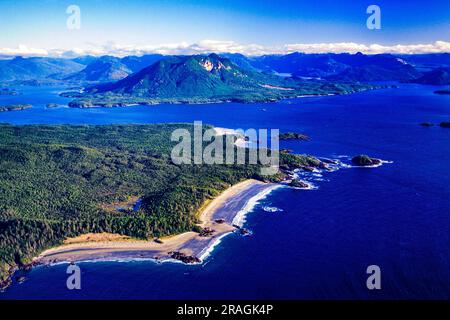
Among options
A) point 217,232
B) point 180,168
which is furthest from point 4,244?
point 180,168

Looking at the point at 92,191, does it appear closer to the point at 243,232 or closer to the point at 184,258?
the point at 184,258

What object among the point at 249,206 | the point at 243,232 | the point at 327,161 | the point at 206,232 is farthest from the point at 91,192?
the point at 327,161

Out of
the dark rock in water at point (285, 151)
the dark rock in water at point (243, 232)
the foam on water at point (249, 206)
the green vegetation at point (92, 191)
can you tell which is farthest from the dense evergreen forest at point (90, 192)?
the dark rock in water at point (285, 151)

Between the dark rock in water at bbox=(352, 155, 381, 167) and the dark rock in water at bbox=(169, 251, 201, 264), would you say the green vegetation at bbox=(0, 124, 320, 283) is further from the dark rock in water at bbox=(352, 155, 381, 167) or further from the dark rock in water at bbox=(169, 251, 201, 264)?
the dark rock in water at bbox=(352, 155, 381, 167)

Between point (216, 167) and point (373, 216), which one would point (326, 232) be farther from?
point (216, 167)

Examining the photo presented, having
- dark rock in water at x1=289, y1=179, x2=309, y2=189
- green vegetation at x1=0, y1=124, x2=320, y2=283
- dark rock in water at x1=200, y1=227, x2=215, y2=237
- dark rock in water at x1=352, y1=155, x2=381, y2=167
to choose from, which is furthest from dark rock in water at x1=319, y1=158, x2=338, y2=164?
dark rock in water at x1=200, y1=227, x2=215, y2=237

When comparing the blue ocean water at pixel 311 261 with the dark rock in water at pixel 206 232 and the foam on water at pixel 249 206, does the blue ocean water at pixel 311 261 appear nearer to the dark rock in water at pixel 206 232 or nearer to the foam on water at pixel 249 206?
the foam on water at pixel 249 206
